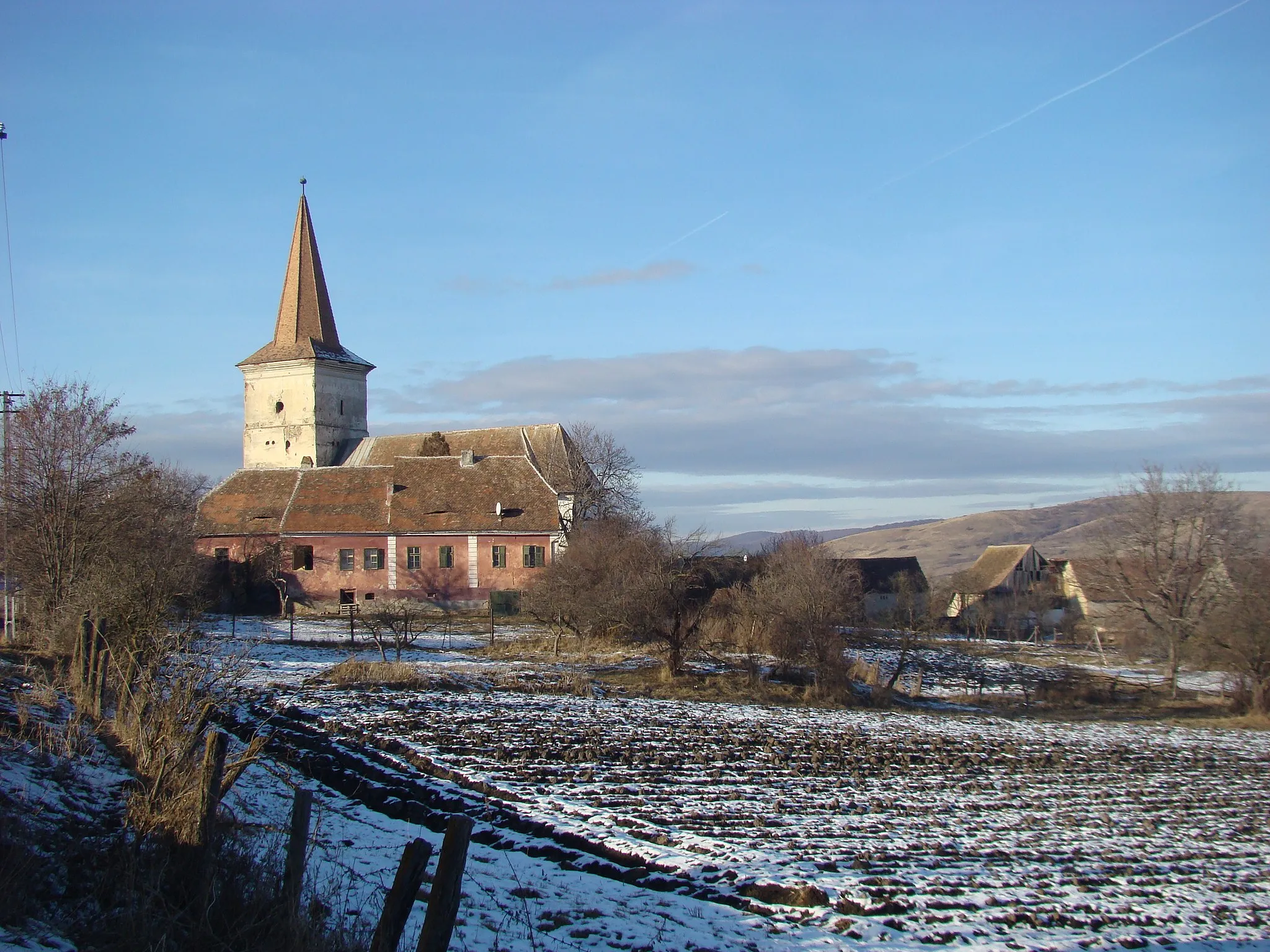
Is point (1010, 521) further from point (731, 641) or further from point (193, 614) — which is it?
point (193, 614)

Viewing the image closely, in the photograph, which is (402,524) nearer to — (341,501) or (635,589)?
(341,501)

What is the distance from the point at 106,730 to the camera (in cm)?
1120

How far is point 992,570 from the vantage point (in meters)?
65.6

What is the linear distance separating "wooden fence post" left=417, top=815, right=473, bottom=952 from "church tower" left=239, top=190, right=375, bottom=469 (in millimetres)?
57147

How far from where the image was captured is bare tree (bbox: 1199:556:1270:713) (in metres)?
25.0

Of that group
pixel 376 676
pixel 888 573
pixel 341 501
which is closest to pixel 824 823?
pixel 376 676

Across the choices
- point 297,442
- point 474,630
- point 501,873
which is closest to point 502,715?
point 501,873

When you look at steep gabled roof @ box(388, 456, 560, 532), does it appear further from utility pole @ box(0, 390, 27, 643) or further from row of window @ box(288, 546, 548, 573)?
utility pole @ box(0, 390, 27, 643)

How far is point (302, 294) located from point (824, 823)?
57215 mm

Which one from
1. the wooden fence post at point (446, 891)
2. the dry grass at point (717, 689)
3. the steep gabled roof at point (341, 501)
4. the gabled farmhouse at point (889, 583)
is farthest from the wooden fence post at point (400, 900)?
the gabled farmhouse at point (889, 583)

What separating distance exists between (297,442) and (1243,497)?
4870 cm

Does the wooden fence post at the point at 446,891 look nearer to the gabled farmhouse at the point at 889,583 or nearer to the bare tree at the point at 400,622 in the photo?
the bare tree at the point at 400,622

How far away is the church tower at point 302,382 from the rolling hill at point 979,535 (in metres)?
88.2

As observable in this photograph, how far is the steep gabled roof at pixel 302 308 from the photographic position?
61062 mm
